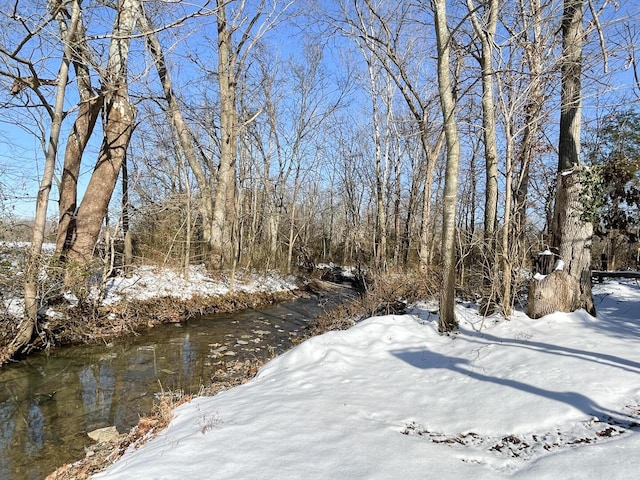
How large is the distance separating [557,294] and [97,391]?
706cm

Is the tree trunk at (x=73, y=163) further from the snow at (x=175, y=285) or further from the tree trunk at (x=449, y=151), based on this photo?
the tree trunk at (x=449, y=151)

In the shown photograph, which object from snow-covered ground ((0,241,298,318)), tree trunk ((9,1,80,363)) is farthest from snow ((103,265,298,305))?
tree trunk ((9,1,80,363))

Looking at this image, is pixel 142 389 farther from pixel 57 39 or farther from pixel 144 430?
pixel 57 39

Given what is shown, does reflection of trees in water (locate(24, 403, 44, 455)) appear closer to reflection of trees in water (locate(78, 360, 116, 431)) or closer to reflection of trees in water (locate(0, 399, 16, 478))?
reflection of trees in water (locate(0, 399, 16, 478))

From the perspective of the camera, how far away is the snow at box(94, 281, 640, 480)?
8.61 feet

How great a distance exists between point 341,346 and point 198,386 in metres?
2.34

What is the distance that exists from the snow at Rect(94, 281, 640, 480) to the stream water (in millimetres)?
1391

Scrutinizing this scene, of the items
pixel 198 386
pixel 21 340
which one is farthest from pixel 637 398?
pixel 21 340

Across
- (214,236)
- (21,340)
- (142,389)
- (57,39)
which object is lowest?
(142,389)

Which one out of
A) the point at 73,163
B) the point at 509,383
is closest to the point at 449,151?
the point at 509,383

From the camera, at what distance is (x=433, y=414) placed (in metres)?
3.64

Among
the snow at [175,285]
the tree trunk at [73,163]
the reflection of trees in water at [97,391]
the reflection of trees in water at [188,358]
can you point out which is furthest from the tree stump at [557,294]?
the tree trunk at [73,163]

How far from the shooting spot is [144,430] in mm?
3998

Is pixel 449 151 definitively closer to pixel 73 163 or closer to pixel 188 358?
pixel 188 358
